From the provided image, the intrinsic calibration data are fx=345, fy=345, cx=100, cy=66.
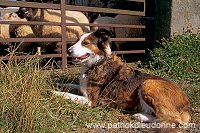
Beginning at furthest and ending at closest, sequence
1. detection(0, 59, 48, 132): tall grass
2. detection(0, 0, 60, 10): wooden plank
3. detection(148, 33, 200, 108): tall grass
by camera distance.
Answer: detection(148, 33, 200, 108): tall grass < detection(0, 0, 60, 10): wooden plank < detection(0, 59, 48, 132): tall grass

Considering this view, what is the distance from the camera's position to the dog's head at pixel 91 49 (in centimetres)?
471

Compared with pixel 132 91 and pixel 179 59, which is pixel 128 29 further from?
pixel 132 91

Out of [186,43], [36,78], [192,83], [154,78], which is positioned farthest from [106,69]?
[186,43]

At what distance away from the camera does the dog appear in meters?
4.08

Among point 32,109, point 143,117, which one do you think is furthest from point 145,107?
point 32,109

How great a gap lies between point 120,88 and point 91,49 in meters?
0.69

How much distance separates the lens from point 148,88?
426 centimetres

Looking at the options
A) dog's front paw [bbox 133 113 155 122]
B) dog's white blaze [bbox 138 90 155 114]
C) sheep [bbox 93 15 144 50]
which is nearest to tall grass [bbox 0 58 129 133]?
dog's front paw [bbox 133 113 155 122]

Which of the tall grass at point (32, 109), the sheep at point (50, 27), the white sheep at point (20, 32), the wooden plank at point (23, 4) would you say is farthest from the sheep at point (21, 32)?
the tall grass at point (32, 109)

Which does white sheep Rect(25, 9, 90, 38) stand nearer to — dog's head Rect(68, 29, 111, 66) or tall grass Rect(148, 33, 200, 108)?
tall grass Rect(148, 33, 200, 108)

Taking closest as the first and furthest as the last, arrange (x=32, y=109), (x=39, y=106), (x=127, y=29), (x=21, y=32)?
1. (x=32, y=109)
2. (x=39, y=106)
3. (x=21, y=32)
4. (x=127, y=29)

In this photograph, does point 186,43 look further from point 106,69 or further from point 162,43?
point 106,69

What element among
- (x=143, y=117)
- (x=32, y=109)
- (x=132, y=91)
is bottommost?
(x=143, y=117)

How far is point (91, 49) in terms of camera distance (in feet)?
15.6
